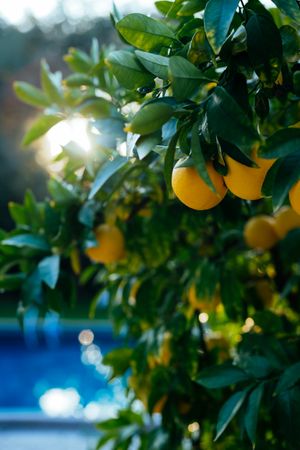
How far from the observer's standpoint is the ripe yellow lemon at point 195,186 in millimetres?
561

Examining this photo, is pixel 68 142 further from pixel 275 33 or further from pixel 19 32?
pixel 19 32

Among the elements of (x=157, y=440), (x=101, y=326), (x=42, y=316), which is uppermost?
(x=42, y=316)

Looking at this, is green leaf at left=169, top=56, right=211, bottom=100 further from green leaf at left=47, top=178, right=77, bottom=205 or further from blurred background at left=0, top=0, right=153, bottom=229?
blurred background at left=0, top=0, right=153, bottom=229

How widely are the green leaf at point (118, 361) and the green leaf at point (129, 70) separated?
0.78 m

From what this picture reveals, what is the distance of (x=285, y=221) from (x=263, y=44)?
2.29ft

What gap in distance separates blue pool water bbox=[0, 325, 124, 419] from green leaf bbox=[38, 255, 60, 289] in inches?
107

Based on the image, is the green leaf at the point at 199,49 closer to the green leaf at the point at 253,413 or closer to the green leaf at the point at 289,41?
the green leaf at the point at 289,41

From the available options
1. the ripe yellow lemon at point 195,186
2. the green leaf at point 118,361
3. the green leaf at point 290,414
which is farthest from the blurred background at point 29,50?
the ripe yellow lemon at point 195,186

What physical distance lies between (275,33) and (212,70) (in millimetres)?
93

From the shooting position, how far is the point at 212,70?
606 mm

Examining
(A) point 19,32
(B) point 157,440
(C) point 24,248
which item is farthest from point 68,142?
(A) point 19,32

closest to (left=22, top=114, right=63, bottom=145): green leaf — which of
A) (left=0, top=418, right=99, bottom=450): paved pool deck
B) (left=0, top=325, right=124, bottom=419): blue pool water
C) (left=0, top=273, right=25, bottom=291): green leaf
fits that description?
(left=0, top=273, right=25, bottom=291): green leaf

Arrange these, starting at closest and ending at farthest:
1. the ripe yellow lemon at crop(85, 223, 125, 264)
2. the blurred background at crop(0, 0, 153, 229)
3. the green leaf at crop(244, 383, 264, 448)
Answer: the green leaf at crop(244, 383, 264, 448)
the ripe yellow lemon at crop(85, 223, 125, 264)
the blurred background at crop(0, 0, 153, 229)

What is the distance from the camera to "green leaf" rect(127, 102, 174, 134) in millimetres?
509
